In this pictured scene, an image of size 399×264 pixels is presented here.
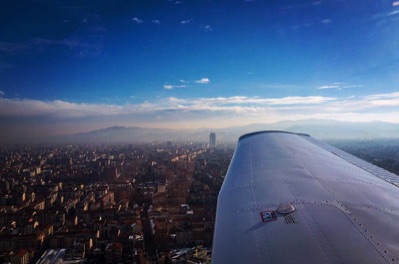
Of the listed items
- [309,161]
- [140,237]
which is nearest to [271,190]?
[309,161]

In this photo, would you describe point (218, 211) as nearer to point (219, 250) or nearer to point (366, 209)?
point (219, 250)

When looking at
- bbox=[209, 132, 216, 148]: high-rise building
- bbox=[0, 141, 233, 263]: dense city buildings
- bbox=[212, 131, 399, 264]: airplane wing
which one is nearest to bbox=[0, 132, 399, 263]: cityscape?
bbox=[0, 141, 233, 263]: dense city buildings

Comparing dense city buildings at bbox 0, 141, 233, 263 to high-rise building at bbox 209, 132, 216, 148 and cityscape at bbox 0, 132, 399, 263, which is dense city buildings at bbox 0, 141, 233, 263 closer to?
cityscape at bbox 0, 132, 399, 263

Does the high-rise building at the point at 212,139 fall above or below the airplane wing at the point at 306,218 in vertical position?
below

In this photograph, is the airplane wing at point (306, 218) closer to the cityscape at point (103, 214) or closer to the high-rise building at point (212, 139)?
the cityscape at point (103, 214)

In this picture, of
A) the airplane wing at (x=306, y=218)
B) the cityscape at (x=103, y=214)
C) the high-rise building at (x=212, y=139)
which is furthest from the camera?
the high-rise building at (x=212, y=139)

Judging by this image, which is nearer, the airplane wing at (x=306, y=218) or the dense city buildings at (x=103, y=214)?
the airplane wing at (x=306, y=218)

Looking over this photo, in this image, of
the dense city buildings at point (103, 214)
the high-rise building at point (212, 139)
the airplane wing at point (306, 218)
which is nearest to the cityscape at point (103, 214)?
the dense city buildings at point (103, 214)

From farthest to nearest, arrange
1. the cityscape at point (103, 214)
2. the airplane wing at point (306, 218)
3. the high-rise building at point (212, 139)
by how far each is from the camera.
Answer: the high-rise building at point (212, 139)
the cityscape at point (103, 214)
the airplane wing at point (306, 218)
